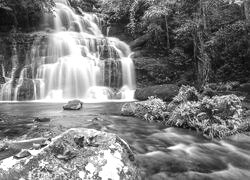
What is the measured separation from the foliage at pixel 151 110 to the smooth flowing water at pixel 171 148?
14.6 inches

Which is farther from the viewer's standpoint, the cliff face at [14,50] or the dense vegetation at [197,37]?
the cliff face at [14,50]

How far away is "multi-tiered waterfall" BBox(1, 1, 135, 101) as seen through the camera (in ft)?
60.3

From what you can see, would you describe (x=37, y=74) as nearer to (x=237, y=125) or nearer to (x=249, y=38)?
(x=249, y=38)

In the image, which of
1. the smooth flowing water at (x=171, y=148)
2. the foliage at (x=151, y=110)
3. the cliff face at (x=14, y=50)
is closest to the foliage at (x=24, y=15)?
the cliff face at (x=14, y=50)

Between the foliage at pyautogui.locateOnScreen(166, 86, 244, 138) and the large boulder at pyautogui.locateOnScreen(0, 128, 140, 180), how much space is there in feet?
A: 13.8

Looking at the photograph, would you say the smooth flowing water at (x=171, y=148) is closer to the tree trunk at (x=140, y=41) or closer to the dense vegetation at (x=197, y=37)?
the dense vegetation at (x=197, y=37)

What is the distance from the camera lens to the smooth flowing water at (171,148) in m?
5.16

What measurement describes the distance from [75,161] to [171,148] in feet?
10.9

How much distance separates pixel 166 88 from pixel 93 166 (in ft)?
39.8

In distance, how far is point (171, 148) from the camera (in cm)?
672

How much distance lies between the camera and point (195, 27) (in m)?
14.5

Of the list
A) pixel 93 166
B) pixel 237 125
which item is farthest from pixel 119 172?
pixel 237 125

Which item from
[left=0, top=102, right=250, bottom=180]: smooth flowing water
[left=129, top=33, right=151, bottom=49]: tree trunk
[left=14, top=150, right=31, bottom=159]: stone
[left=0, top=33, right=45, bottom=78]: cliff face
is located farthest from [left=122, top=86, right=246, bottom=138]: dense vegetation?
[left=129, top=33, right=151, bottom=49]: tree trunk

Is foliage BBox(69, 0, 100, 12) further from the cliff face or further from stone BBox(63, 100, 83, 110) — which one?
stone BBox(63, 100, 83, 110)
